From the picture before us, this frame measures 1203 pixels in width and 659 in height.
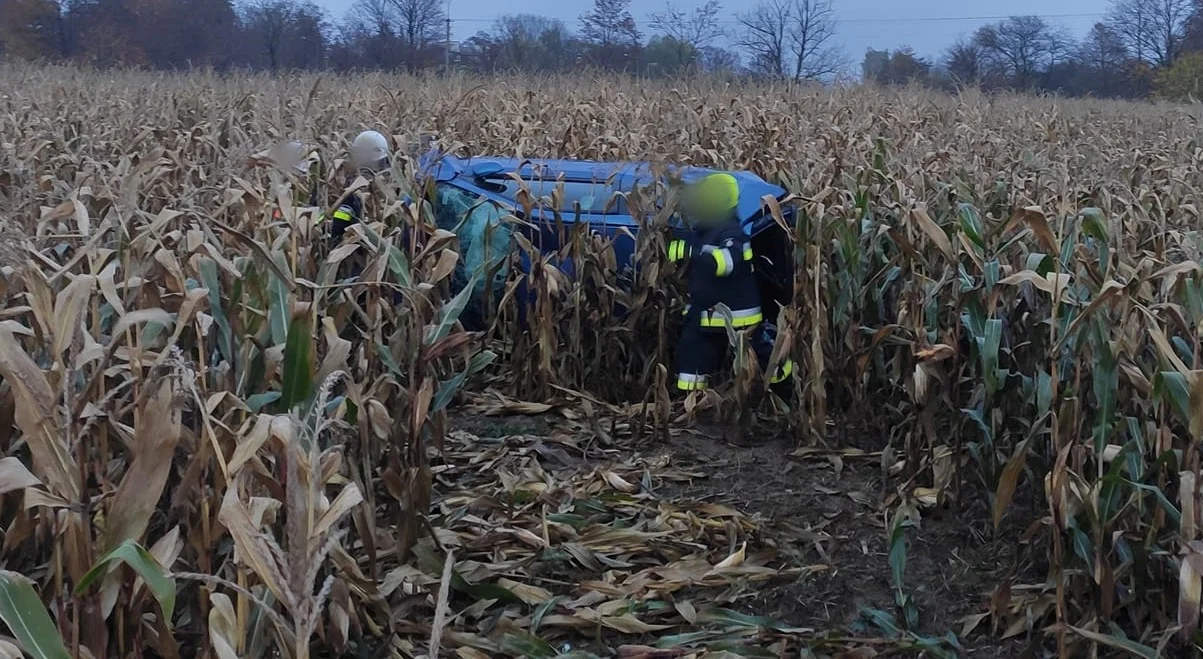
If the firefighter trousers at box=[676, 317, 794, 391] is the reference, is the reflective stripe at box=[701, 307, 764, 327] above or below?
above

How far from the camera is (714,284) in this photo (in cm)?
482

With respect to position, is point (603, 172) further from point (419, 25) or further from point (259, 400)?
point (419, 25)

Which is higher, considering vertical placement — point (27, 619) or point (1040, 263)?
point (1040, 263)

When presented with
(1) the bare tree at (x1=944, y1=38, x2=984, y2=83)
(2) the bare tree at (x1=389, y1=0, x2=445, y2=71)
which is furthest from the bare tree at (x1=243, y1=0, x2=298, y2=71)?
(1) the bare tree at (x1=944, y1=38, x2=984, y2=83)

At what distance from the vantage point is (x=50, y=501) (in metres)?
1.87

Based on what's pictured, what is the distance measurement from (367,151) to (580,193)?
135cm

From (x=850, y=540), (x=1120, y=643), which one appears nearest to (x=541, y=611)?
(x=850, y=540)

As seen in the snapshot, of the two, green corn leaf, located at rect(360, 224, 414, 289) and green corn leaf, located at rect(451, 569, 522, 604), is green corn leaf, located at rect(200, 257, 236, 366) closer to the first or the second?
green corn leaf, located at rect(360, 224, 414, 289)

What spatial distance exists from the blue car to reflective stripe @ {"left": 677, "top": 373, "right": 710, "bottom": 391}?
20.1 inches

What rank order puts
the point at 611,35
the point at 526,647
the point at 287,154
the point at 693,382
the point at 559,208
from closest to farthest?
the point at 526,647 → the point at 287,154 → the point at 693,382 → the point at 559,208 → the point at 611,35

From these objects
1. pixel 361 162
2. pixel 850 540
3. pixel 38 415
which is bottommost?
pixel 850 540

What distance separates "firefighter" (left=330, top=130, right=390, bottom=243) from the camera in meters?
4.45

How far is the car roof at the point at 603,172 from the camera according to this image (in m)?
5.07

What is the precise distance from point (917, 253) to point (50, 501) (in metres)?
3.27
